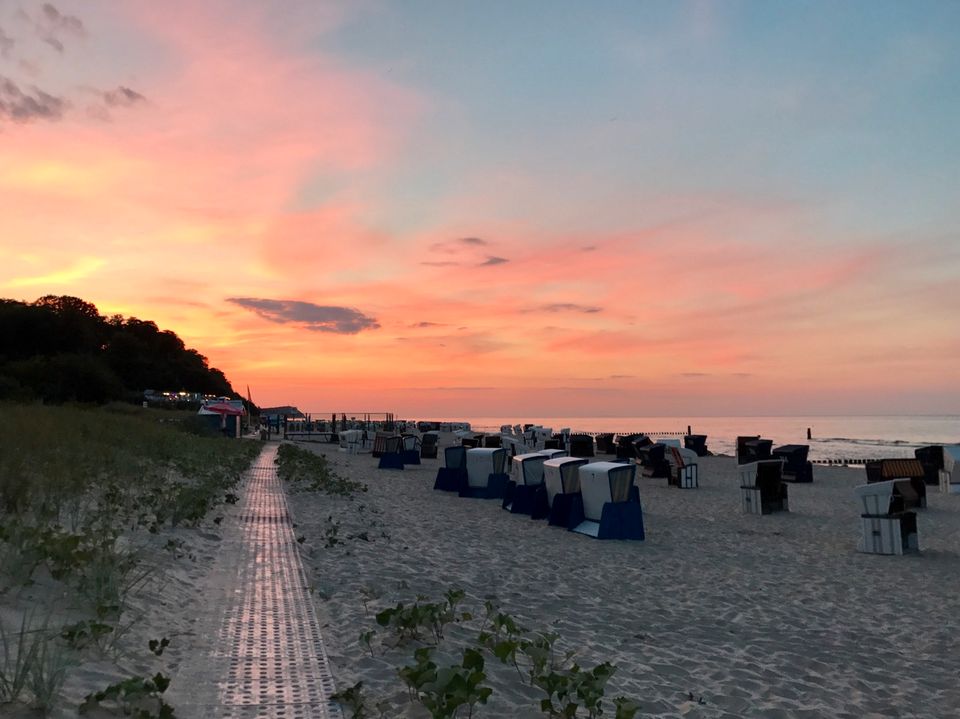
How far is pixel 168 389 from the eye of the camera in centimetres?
8888

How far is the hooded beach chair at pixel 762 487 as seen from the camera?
14.7 meters

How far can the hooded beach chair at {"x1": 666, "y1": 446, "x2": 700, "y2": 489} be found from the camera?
65.4 ft

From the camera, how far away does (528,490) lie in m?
14.1

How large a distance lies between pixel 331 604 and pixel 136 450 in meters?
9.64

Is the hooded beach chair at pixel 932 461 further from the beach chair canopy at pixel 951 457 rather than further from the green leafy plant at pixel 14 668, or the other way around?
the green leafy plant at pixel 14 668

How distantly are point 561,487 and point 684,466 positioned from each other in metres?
8.48

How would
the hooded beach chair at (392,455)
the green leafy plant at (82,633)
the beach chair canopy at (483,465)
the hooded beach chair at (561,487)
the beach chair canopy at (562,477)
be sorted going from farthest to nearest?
1. the hooded beach chair at (392,455)
2. the beach chair canopy at (483,465)
3. the beach chair canopy at (562,477)
4. the hooded beach chair at (561,487)
5. the green leafy plant at (82,633)

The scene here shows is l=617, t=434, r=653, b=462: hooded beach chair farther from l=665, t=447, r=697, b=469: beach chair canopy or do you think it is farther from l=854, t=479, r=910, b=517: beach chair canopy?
l=854, t=479, r=910, b=517: beach chair canopy

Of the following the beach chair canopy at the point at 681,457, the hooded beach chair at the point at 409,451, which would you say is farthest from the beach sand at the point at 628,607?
the hooded beach chair at the point at 409,451

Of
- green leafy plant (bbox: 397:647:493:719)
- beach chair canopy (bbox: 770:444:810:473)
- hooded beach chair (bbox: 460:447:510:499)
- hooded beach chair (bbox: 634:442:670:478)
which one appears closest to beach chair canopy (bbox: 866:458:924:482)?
beach chair canopy (bbox: 770:444:810:473)

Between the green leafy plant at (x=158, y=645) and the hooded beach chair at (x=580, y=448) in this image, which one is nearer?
the green leafy plant at (x=158, y=645)

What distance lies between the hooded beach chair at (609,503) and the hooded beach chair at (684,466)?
28.1 feet

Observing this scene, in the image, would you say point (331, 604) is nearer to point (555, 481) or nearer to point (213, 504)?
point (213, 504)

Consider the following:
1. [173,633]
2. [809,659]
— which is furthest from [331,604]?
[809,659]
